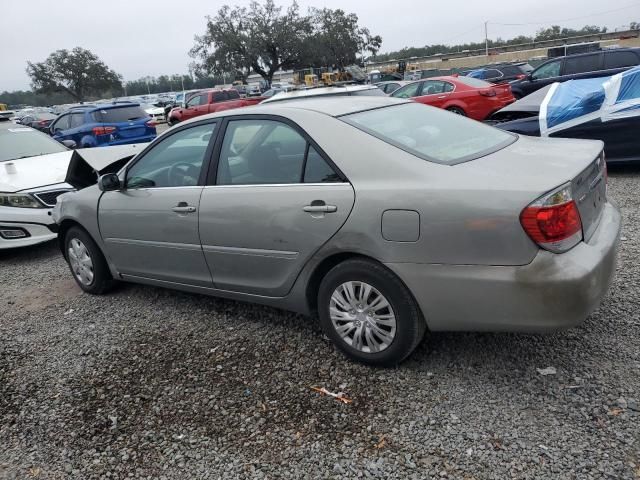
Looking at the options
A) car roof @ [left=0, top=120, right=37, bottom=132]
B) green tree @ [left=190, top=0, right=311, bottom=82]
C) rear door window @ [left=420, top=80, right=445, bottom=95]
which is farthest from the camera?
green tree @ [left=190, top=0, right=311, bottom=82]

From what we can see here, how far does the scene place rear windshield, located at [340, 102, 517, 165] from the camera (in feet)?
10.2

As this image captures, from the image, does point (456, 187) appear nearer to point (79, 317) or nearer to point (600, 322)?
point (600, 322)

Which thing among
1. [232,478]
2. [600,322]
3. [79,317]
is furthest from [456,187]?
A: [79,317]

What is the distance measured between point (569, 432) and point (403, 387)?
2.83 ft

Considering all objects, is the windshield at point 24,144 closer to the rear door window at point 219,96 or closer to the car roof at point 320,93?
the car roof at point 320,93

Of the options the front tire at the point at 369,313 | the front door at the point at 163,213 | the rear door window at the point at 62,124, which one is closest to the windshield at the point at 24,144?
the front door at the point at 163,213

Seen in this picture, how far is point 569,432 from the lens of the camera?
2.52 m

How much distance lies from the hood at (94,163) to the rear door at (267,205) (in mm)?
2135

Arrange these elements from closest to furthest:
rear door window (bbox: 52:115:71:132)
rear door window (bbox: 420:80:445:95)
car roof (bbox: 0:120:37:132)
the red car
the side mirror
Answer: the side mirror < car roof (bbox: 0:120:37:132) < the red car < rear door window (bbox: 420:80:445:95) < rear door window (bbox: 52:115:71:132)

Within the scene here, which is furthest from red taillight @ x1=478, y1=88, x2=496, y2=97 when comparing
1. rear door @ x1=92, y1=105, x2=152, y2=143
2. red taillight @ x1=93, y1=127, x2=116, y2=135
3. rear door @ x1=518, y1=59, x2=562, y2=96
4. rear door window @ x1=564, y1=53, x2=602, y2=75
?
red taillight @ x1=93, y1=127, x2=116, y2=135

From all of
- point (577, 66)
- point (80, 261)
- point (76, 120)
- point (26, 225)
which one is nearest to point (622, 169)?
point (80, 261)

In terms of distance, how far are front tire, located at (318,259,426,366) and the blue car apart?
10264mm

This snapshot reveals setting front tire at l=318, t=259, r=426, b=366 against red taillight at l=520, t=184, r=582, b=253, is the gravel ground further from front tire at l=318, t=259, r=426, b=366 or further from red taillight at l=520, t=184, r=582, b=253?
red taillight at l=520, t=184, r=582, b=253

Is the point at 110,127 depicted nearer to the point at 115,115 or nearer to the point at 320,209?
the point at 115,115
